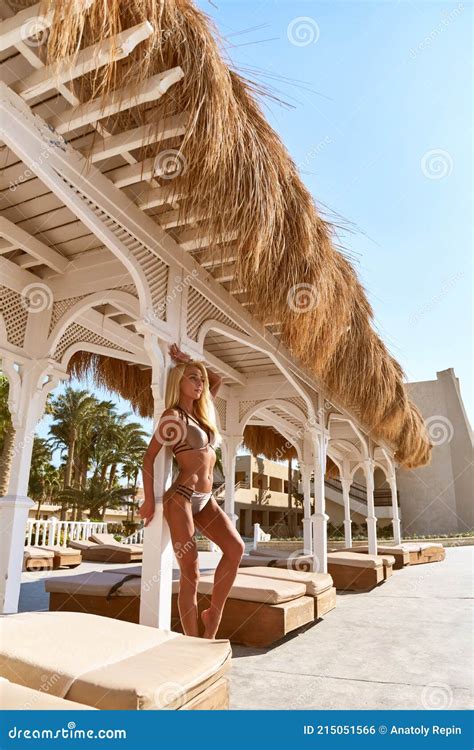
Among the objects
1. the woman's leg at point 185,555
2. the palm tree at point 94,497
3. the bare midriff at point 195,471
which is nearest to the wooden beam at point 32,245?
the bare midriff at point 195,471

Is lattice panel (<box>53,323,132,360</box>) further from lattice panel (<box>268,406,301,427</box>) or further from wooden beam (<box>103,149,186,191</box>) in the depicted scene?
lattice panel (<box>268,406,301,427</box>)

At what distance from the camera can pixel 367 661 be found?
345cm

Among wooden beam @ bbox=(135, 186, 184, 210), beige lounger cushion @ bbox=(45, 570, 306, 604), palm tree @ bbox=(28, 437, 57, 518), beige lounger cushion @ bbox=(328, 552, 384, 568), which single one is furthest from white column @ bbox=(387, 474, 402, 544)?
palm tree @ bbox=(28, 437, 57, 518)

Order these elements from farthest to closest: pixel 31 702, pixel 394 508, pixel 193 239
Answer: pixel 394 508 → pixel 193 239 → pixel 31 702

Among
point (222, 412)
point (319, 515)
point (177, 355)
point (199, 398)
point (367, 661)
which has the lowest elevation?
point (367, 661)

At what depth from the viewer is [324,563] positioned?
700 centimetres

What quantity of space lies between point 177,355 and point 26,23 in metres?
2.11

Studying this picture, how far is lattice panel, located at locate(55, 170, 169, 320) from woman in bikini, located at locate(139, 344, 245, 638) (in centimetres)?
67

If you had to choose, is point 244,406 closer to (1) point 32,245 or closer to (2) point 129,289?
(2) point 129,289

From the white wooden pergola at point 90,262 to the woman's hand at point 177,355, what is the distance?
61 millimetres

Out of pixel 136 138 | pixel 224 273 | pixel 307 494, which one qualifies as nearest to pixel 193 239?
pixel 224 273

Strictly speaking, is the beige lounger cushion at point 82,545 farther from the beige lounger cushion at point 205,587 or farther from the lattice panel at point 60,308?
the lattice panel at point 60,308

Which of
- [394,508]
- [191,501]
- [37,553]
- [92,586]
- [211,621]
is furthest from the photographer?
[394,508]

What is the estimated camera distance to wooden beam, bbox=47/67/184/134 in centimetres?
252
